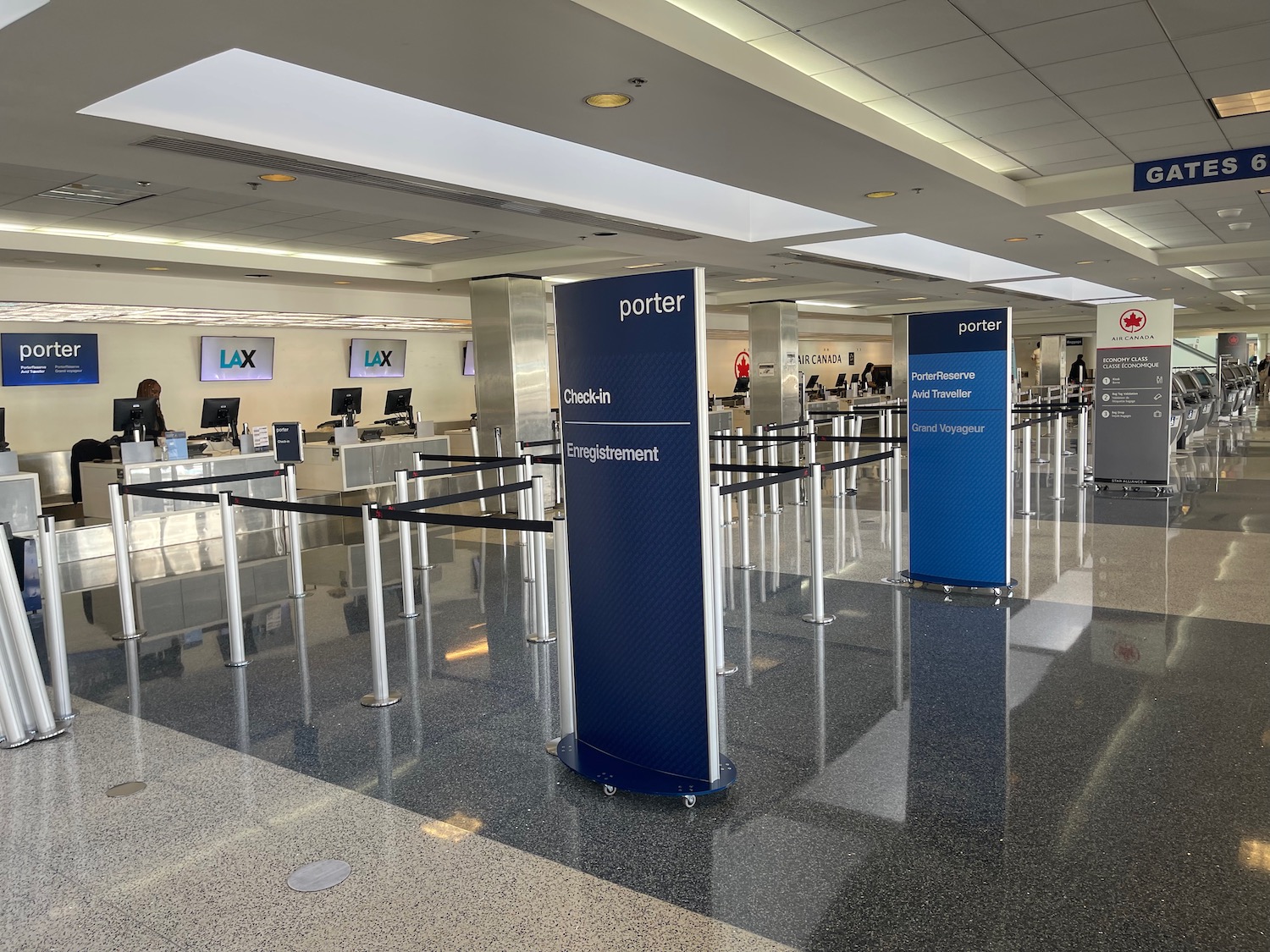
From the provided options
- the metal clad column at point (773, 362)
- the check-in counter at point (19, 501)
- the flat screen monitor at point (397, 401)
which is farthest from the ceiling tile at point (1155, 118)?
the metal clad column at point (773, 362)

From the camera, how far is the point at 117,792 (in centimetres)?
373

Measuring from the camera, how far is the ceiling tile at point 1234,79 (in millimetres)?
5578

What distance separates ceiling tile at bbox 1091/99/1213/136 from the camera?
21.2ft

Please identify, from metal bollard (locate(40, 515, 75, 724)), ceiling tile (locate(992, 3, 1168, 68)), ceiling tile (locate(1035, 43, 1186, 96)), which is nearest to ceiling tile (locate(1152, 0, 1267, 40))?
ceiling tile (locate(992, 3, 1168, 68))

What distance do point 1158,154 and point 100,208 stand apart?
30.3 feet

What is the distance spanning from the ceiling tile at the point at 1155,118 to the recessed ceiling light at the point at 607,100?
3.85m

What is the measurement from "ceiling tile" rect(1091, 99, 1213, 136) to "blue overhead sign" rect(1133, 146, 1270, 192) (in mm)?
1123

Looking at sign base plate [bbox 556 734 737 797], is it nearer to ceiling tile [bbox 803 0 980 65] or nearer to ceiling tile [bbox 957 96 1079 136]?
ceiling tile [bbox 803 0 980 65]

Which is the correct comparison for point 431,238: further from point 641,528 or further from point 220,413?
point 641,528

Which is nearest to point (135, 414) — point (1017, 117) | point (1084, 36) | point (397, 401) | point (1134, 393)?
point (397, 401)

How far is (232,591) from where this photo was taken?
5512mm

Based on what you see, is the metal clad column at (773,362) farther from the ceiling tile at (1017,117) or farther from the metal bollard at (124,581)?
the metal bollard at (124,581)

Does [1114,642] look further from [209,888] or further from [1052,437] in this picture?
[1052,437]

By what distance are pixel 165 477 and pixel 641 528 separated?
28.5ft
